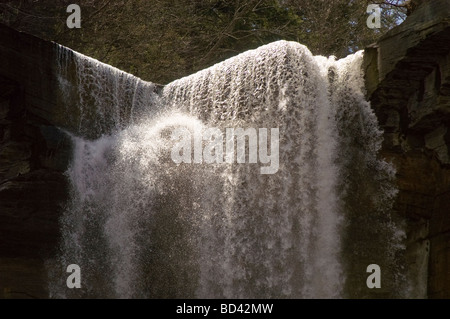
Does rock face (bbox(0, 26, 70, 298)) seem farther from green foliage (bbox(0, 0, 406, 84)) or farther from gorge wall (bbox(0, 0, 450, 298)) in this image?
green foliage (bbox(0, 0, 406, 84))

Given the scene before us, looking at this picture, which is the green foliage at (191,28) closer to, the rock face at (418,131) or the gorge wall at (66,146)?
the gorge wall at (66,146)

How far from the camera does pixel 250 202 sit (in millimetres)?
8500

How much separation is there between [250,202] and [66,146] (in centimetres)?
257

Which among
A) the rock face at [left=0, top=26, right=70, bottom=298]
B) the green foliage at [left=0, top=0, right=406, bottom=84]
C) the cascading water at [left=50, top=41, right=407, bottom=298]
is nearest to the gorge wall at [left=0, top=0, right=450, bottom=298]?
the rock face at [left=0, top=26, right=70, bottom=298]

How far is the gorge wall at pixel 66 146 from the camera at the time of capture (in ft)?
27.6

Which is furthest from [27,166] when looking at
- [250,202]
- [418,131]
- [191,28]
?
[191,28]

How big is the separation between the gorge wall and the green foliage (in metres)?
4.98

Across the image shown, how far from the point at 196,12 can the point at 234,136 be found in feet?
30.1

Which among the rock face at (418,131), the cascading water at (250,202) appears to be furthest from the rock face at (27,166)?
the rock face at (418,131)

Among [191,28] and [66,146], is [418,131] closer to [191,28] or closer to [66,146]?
[66,146]

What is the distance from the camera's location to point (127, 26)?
14.9m

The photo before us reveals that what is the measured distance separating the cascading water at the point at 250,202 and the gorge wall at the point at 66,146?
21 centimetres

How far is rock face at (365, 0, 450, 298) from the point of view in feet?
27.7

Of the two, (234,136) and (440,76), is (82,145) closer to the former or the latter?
(234,136)
